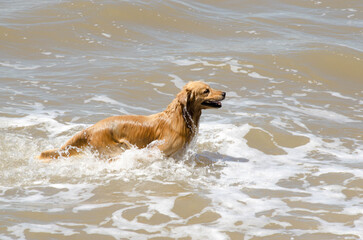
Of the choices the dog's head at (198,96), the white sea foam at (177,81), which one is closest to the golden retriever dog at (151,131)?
the dog's head at (198,96)

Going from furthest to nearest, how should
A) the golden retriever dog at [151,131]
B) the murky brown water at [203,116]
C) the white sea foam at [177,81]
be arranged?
the white sea foam at [177,81] → the golden retriever dog at [151,131] → the murky brown water at [203,116]

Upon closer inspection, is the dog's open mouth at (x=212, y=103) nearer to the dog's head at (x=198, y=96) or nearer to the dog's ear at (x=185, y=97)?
the dog's head at (x=198, y=96)

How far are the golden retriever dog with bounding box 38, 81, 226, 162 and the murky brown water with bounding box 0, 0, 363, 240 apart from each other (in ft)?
0.61

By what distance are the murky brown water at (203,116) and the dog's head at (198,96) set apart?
33.8 inches

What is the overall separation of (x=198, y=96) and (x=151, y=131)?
0.86 metres

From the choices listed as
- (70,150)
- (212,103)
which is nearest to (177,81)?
(212,103)

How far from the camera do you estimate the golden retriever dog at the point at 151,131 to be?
8.34 m

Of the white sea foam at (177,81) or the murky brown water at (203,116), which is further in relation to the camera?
the white sea foam at (177,81)

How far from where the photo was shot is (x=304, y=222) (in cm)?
660

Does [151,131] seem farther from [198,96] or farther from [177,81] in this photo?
[177,81]

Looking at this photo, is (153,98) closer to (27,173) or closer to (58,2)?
Result: (27,173)

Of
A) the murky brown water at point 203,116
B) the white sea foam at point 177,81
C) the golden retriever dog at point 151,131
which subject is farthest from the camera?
the white sea foam at point 177,81

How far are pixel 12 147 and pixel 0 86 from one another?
3.41 m

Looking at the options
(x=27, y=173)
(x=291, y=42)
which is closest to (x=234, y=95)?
(x=291, y=42)
